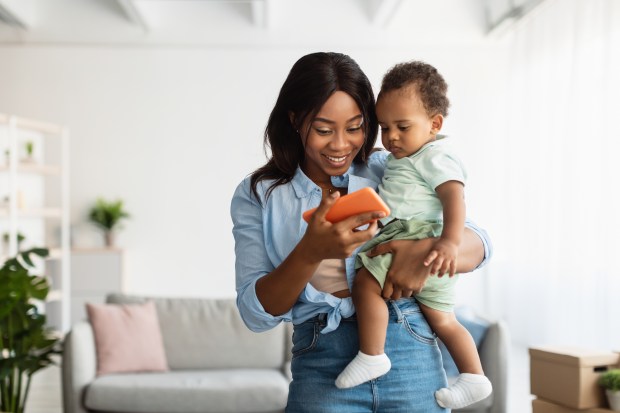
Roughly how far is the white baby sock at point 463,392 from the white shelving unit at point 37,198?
213 inches

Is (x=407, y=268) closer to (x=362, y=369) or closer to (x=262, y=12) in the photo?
(x=362, y=369)

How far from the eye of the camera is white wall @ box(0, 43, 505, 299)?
8.74 meters

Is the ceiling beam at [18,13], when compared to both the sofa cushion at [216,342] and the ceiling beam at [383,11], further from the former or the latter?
the sofa cushion at [216,342]

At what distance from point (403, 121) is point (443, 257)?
35 centimetres

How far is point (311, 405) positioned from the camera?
1515mm

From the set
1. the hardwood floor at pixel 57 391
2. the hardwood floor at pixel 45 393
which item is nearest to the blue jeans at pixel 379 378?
the hardwood floor at pixel 57 391

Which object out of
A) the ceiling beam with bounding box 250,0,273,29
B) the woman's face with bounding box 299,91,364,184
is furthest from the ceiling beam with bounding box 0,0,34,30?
the woman's face with bounding box 299,91,364,184

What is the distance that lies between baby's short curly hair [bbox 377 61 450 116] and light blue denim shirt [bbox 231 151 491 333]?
23 cm

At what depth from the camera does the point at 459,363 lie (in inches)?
65.9

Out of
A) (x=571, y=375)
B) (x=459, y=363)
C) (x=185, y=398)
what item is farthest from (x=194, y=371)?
(x=459, y=363)

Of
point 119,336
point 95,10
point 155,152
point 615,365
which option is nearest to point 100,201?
point 155,152

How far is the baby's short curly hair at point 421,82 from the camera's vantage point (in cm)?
168

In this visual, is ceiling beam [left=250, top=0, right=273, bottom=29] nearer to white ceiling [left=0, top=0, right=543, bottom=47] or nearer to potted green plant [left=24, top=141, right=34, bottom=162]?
white ceiling [left=0, top=0, right=543, bottom=47]

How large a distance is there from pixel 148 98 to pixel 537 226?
4.41m
